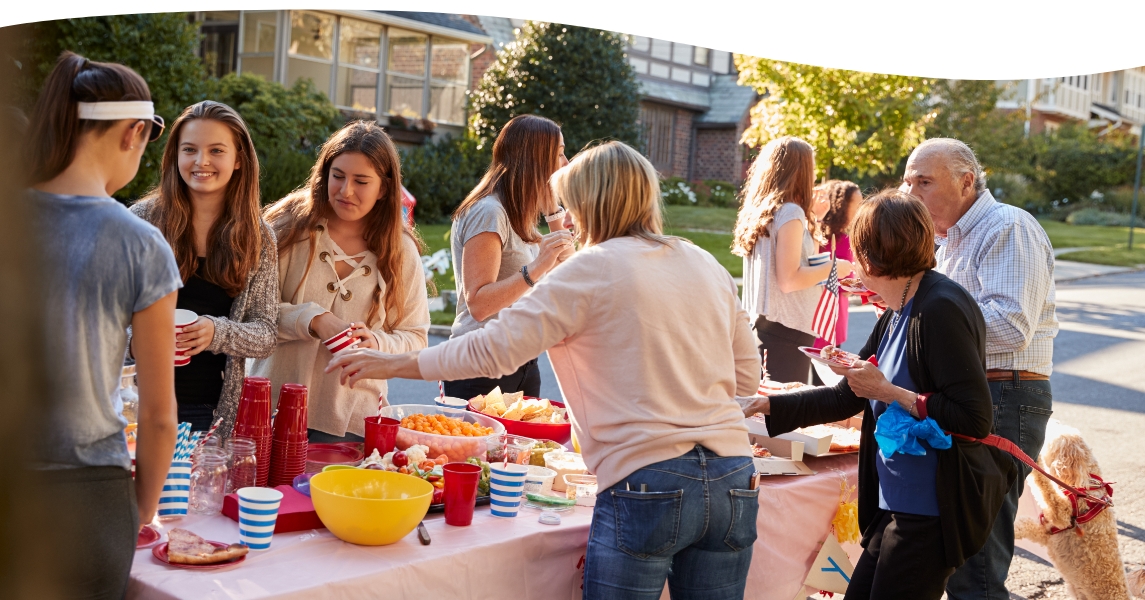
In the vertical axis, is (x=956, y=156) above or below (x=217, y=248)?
above

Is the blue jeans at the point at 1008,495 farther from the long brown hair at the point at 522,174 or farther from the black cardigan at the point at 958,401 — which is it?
the long brown hair at the point at 522,174

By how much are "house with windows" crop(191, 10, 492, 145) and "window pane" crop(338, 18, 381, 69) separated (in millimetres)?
21

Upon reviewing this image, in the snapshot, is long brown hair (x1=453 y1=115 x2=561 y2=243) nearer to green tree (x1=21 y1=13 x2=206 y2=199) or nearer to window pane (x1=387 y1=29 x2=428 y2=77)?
green tree (x1=21 y1=13 x2=206 y2=199)

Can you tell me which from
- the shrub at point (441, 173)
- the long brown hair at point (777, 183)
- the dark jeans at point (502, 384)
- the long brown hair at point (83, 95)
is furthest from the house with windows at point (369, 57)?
the long brown hair at point (83, 95)

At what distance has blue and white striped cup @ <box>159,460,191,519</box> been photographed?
6.19ft

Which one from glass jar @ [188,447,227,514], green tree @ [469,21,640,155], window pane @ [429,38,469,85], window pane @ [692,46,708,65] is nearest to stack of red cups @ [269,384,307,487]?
glass jar @ [188,447,227,514]

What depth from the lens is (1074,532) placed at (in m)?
3.61

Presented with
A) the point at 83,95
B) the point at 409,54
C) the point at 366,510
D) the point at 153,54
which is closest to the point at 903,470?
the point at 366,510

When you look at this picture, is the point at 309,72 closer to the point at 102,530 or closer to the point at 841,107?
the point at 841,107

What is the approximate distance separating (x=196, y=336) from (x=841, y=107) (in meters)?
12.3

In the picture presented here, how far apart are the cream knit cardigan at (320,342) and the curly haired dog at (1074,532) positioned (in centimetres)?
257

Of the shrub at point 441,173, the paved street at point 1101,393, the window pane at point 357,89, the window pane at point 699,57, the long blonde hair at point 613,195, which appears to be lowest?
the paved street at point 1101,393

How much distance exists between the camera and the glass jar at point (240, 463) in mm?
2012

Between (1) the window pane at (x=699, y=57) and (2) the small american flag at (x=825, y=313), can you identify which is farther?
(1) the window pane at (x=699, y=57)
